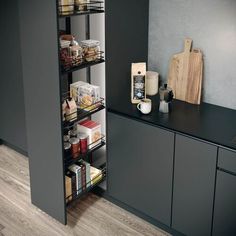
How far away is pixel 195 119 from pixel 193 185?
0.41m

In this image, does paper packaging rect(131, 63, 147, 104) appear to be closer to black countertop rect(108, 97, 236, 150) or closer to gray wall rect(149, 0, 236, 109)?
black countertop rect(108, 97, 236, 150)

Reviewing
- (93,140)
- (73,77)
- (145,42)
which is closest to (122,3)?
(145,42)

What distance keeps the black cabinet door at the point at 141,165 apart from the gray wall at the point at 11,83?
3.18 ft

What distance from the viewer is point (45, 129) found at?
269 cm

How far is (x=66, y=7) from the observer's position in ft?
8.01

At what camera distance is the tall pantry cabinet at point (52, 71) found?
246cm

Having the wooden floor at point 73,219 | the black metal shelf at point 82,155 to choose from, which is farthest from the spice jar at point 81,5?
the wooden floor at point 73,219

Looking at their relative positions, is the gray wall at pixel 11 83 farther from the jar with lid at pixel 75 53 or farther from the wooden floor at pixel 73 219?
the jar with lid at pixel 75 53

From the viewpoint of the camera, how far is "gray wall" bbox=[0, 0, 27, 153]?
3221mm

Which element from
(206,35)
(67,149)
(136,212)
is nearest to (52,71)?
(67,149)

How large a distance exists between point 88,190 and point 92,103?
2.06 ft

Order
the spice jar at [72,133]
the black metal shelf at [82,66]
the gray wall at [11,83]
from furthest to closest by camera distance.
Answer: the gray wall at [11,83], the spice jar at [72,133], the black metal shelf at [82,66]

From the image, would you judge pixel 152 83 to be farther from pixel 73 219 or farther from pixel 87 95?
pixel 73 219

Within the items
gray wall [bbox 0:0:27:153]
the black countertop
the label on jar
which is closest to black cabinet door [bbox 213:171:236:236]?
the black countertop
